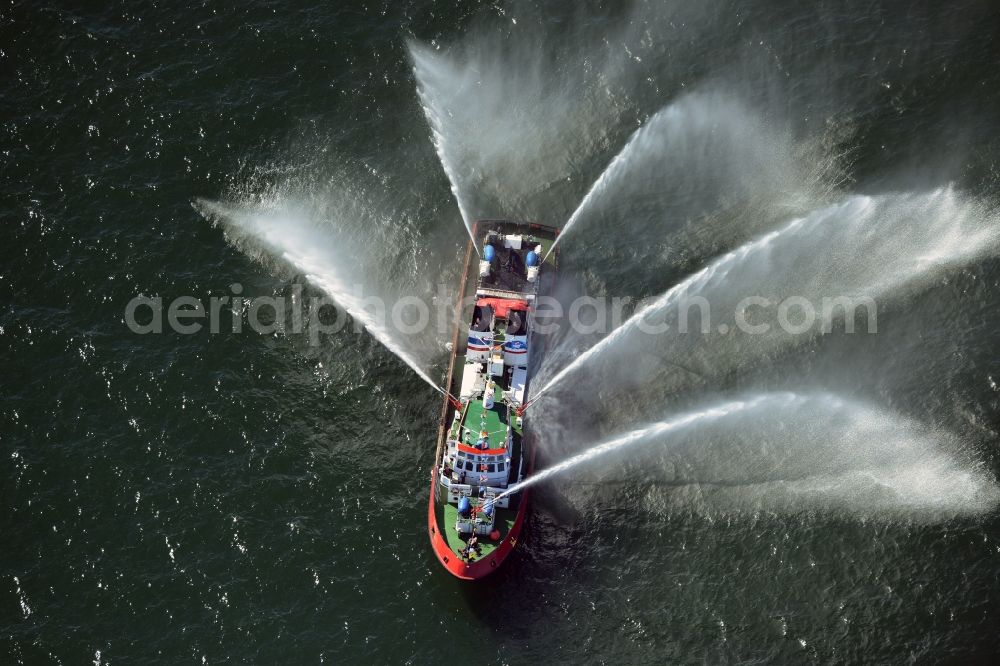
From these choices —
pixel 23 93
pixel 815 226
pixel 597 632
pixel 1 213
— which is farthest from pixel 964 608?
pixel 23 93

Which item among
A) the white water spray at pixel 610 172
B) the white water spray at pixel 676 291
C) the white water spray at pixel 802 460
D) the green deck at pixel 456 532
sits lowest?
the green deck at pixel 456 532

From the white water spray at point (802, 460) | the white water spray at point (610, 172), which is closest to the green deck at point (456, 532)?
the white water spray at point (802, 460)

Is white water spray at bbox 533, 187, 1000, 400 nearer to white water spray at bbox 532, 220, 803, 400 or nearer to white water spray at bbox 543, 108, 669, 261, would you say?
white water spray at bbox 532, 220, 803, 400

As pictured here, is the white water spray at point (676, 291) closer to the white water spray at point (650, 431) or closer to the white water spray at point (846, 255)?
the white water spray at point (846, 255)

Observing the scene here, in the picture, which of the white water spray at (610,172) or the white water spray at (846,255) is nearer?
the white water spray at (846,255)

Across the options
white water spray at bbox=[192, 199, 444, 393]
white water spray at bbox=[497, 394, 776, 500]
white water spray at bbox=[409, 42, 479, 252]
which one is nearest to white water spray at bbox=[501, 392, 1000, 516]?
white water spray at bbox=[497, 394, 776, 500]
